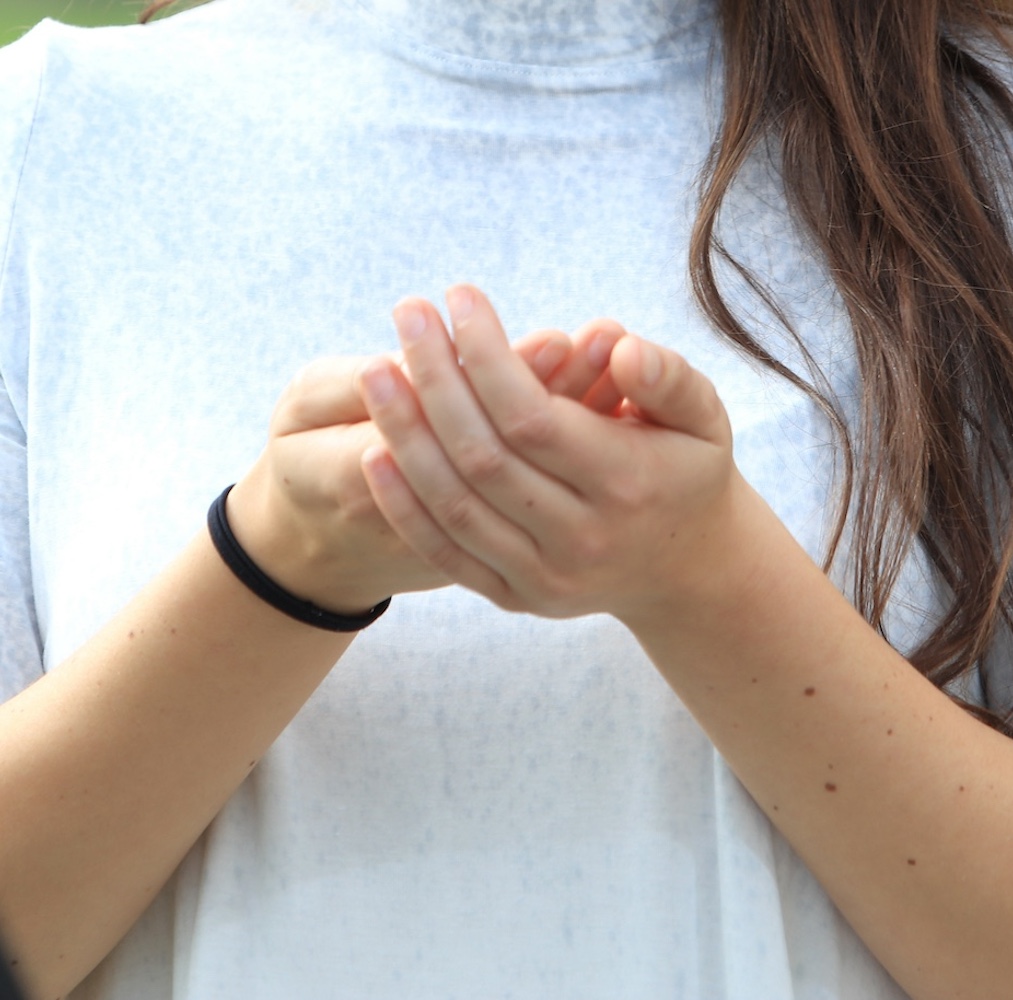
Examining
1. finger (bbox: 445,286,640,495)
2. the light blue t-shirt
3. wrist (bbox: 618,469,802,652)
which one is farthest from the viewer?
the light blue t-shirt

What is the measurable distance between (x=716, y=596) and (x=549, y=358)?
0.16m

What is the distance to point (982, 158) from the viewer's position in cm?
92

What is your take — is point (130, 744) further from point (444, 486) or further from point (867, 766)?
point (867, 766)

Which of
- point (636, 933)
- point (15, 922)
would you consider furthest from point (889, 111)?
point (15, 922)

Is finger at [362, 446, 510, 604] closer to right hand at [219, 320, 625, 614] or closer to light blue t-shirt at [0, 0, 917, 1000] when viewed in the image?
right hand at [219, 320, 625, 614]

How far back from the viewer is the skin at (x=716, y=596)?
539mm

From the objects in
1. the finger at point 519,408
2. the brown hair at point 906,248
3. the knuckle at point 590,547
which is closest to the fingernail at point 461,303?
the finger at point 519,408

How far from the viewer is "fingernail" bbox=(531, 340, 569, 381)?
21.8 inches

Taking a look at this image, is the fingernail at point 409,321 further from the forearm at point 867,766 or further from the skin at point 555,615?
the forearm at point 867,766

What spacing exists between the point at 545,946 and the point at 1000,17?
73 cm

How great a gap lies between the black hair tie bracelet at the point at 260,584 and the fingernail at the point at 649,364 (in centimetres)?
21

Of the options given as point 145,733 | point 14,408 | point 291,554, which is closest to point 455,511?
point 291,554

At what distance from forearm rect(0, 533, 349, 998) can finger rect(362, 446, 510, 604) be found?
127 mm

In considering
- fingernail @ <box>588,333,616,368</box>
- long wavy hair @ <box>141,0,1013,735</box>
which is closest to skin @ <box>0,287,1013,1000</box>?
fingernail @ <box>588,333,616,368</box>
